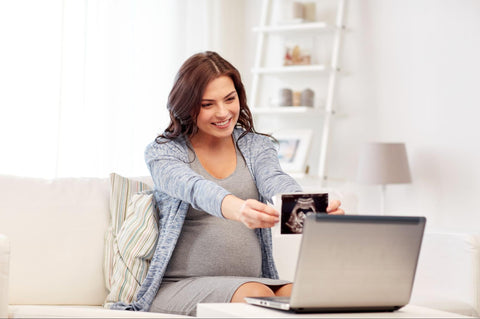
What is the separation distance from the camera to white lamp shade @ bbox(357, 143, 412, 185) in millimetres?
3756

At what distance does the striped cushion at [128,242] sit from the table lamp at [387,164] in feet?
6.13

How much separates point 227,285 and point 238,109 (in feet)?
1.82

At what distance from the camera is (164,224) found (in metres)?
2.03

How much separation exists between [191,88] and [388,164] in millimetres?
1993

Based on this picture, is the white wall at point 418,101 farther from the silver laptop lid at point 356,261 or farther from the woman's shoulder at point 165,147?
the silver laptop lid at point 356,261

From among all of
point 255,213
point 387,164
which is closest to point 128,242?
point 255,213

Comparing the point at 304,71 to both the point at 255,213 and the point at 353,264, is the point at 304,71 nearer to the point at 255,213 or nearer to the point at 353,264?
the point at 255,213

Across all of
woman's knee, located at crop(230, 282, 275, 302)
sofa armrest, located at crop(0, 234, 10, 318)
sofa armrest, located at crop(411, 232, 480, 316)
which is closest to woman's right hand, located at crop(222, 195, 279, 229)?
woman's knee, located at crop(230, 282, 275, 302)

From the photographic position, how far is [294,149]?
414 centimetres

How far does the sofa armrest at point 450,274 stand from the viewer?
2.34m

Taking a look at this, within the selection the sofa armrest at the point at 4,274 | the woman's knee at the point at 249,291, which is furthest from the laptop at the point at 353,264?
the sofa armrest at the point at 4,274

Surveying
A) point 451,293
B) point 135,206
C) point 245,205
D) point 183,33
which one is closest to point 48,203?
point 135,206

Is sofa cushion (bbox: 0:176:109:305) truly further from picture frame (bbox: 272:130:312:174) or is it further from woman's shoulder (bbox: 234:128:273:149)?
picture frame (bbox: 272:130:312:174)

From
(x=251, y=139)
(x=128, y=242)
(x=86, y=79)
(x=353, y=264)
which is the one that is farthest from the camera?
(x=86, y=79)
